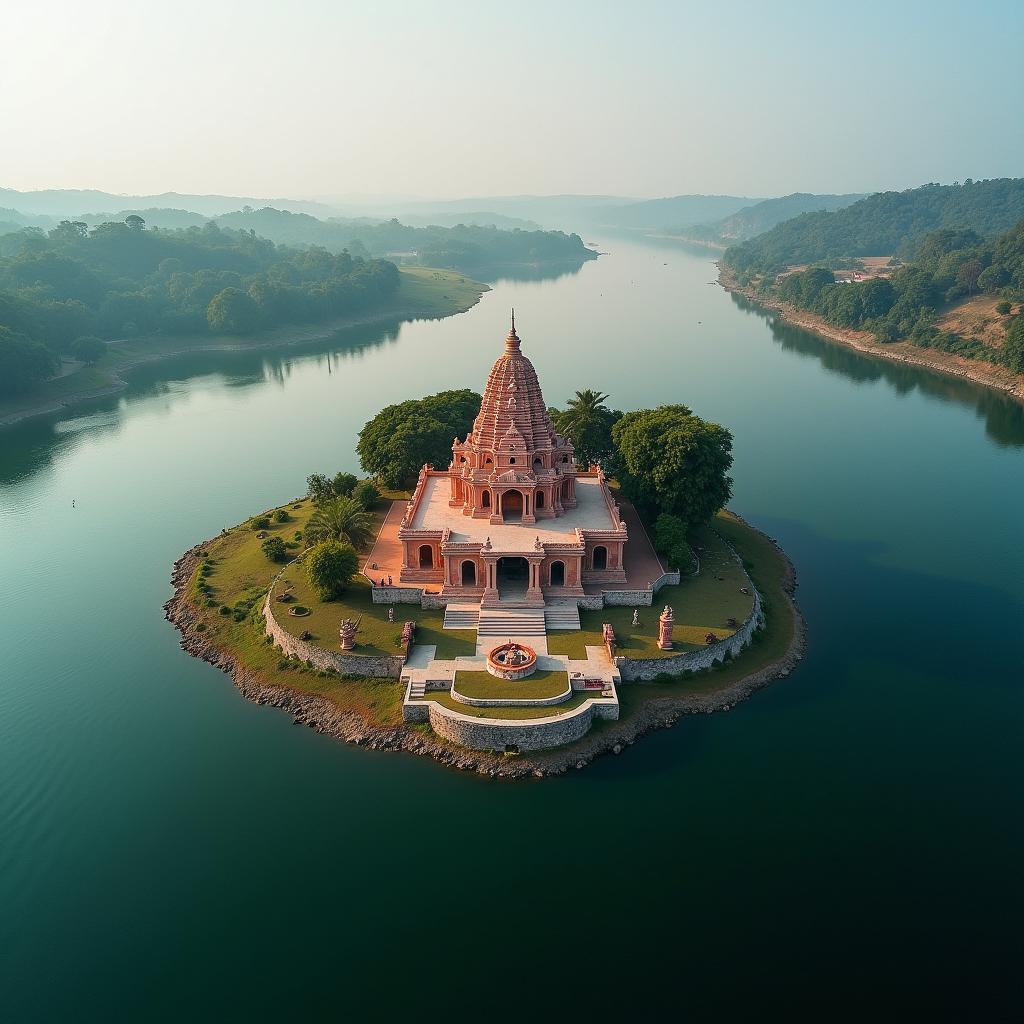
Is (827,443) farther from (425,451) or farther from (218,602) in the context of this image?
(218,602)

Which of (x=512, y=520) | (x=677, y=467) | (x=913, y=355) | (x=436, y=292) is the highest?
(x=677, y=467)

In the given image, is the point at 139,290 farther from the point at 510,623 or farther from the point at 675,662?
the point at 675,662

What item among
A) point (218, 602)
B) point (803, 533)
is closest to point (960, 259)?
point (803, 533)

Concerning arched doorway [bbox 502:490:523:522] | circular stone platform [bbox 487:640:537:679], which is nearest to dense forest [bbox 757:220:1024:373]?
arched doorway [bbox 502:490:523:522]

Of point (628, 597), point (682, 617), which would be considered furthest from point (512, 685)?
point (682, 617)

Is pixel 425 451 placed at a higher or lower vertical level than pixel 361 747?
higher

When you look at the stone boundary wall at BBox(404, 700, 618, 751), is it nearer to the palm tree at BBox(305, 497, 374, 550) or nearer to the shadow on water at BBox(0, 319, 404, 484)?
the palm tree at BBox(305, 497, 374, 550)
